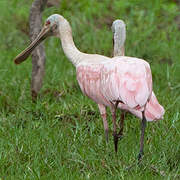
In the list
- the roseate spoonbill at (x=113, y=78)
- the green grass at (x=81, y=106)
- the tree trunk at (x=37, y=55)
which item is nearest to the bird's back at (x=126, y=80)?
the roseate spoonbill at (x=113, y=78)

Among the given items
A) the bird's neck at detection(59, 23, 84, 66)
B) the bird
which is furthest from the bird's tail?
the bird's neck at detection(59, 23, 84, 66)

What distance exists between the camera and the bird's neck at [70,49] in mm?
5188

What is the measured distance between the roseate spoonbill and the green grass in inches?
11.6

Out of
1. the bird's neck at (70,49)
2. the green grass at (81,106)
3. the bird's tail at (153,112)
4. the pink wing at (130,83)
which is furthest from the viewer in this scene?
the bird's neck at (70,49)

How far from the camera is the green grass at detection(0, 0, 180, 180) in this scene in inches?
179

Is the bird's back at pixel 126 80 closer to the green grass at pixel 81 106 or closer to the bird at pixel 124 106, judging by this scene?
the bird at pixel 124 106

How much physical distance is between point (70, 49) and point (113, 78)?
0.89m

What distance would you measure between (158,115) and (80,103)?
1.48m

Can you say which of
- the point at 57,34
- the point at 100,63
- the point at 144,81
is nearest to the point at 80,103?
the point at 57,34

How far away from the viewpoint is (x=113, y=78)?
4500mm

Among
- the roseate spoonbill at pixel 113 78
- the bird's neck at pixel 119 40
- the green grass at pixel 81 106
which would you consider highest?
the bird's neck at pixel 119 40

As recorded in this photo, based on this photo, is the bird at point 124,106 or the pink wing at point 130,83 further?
the bird at point 124,106

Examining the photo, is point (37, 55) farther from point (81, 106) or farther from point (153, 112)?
point (153, 112)

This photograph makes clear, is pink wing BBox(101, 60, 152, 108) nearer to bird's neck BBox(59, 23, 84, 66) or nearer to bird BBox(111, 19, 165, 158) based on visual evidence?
bird BBox(111, 19, 165, 158)
